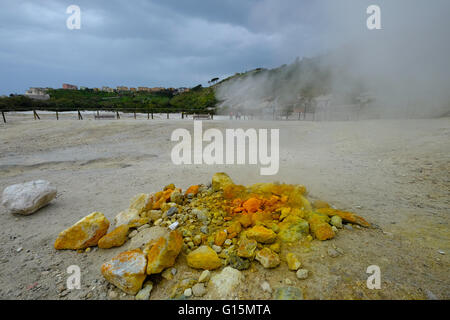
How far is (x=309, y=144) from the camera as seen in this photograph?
7.84 m

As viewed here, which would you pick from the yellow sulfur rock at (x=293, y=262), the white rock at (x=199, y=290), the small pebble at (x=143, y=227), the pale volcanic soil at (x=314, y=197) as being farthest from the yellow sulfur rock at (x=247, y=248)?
the small pebble at (x=143, y=227)

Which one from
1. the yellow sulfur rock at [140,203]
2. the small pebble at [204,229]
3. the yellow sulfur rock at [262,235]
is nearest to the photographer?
the yellow sulfur rock at [262,235]

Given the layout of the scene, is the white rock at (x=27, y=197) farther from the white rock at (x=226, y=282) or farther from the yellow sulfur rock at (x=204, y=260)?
the white rock at (x=226, y=282)

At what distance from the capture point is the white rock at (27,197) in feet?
8.45

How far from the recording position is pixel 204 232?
80.7 inches

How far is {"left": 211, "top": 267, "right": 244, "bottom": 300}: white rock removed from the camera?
1345 millimetres

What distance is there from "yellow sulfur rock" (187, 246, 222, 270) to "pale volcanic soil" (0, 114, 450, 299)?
0.06 metres

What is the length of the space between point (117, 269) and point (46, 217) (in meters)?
2.00

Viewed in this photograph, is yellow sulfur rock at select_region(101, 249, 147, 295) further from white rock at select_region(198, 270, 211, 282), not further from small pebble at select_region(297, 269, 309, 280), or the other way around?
small pebble at select_region(297, 269, 309, 280)

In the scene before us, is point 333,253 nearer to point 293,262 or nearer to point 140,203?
point 293,262

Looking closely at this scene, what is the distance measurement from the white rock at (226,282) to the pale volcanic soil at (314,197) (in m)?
0.06
